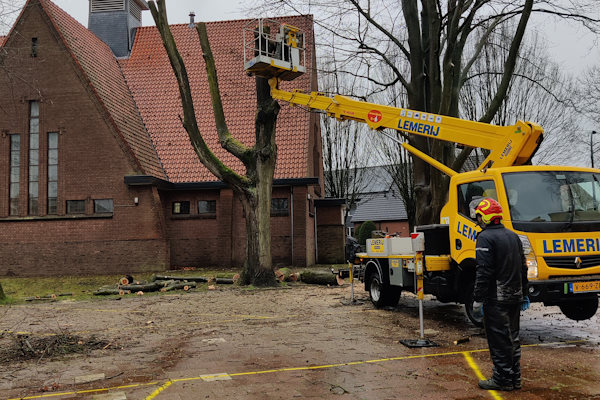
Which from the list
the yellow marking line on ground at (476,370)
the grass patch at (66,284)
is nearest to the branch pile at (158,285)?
the grass patch at (66,284)

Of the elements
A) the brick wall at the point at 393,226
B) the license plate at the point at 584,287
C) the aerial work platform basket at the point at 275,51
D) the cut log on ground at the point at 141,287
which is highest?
the aerial work platform basket at the point at 275,51

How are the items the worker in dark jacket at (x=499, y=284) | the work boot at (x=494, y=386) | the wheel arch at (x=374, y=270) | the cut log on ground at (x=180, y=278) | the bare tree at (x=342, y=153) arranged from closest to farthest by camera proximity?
the work boot at (x=494, y=386) < the worker in dark jacket at (x=499, y=284) < the wheel arch at (x=374, y=270) < the cut log on ground at (x=180, y=278) < the bare tree at (x=342, y=153)

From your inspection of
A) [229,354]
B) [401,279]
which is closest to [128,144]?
[401,279]

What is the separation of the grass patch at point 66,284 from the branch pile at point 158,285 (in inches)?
15.5

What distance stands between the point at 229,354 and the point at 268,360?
68cm

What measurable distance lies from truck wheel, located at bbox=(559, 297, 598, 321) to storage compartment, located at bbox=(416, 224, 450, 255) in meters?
2.02

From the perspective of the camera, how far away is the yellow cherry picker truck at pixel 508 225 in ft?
23.8

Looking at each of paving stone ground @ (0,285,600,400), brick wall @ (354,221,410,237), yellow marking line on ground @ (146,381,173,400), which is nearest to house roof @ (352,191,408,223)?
brick wall @ (354,221,410,237)

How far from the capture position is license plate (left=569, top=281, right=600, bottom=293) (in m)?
7.16

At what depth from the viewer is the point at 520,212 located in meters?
7.54

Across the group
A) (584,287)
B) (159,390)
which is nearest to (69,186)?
(159,390)

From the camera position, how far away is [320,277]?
16625 millimetres

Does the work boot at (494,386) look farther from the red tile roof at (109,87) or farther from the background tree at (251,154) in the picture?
the red tile roof at (109,87)

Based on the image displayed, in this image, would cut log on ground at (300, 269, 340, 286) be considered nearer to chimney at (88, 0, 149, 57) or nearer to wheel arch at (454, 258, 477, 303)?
wheel arch at (454, 258, 477, 303)
